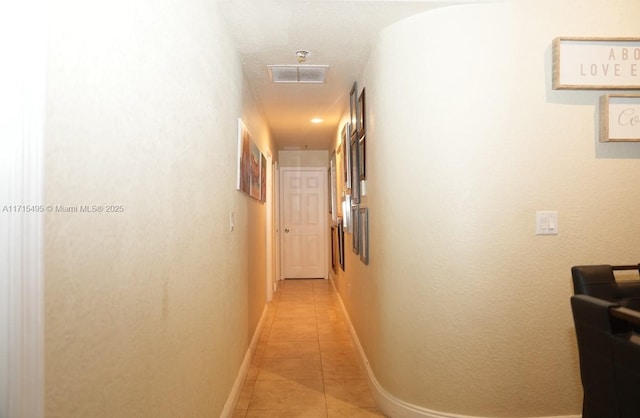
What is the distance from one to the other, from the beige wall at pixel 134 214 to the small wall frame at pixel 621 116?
2074 mm

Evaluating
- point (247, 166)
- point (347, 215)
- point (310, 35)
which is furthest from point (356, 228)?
point (310, 35)

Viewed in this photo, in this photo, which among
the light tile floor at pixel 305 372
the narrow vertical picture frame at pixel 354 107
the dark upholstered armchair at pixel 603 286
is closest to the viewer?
the dark upholstered armchair at pixel 603 286

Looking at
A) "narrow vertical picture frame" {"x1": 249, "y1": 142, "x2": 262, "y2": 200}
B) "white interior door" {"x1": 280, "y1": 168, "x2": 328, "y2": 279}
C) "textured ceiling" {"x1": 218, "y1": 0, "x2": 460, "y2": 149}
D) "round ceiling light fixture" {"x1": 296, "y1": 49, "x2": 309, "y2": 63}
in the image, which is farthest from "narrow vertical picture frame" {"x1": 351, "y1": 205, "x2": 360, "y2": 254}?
"white interior door" {"x1": 280, "y1": 168, "x2": 328, "y2": 279}

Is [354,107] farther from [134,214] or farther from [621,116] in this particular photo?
[134,214]

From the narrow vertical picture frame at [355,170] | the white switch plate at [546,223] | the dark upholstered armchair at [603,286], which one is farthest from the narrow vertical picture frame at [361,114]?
the dark upholstered armchair at [603,286]

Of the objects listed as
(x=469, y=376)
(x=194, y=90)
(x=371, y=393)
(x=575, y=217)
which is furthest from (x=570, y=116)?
(x=371, y=393)

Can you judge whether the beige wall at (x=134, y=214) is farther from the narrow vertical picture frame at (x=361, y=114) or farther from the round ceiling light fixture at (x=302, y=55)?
the narrow vertical picture frame at (x=361, y=114)

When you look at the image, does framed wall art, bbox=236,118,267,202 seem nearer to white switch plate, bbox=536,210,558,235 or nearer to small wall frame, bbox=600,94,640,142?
white switch plate, bbox=536,210,558,235

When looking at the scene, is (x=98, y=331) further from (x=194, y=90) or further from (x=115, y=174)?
(x=194, y=90)

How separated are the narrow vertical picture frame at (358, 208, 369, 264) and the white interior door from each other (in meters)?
3.48

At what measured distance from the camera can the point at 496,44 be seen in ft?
6.32

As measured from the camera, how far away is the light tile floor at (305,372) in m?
2.29

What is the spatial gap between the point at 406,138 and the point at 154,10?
1.39m

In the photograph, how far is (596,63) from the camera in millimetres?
1917
